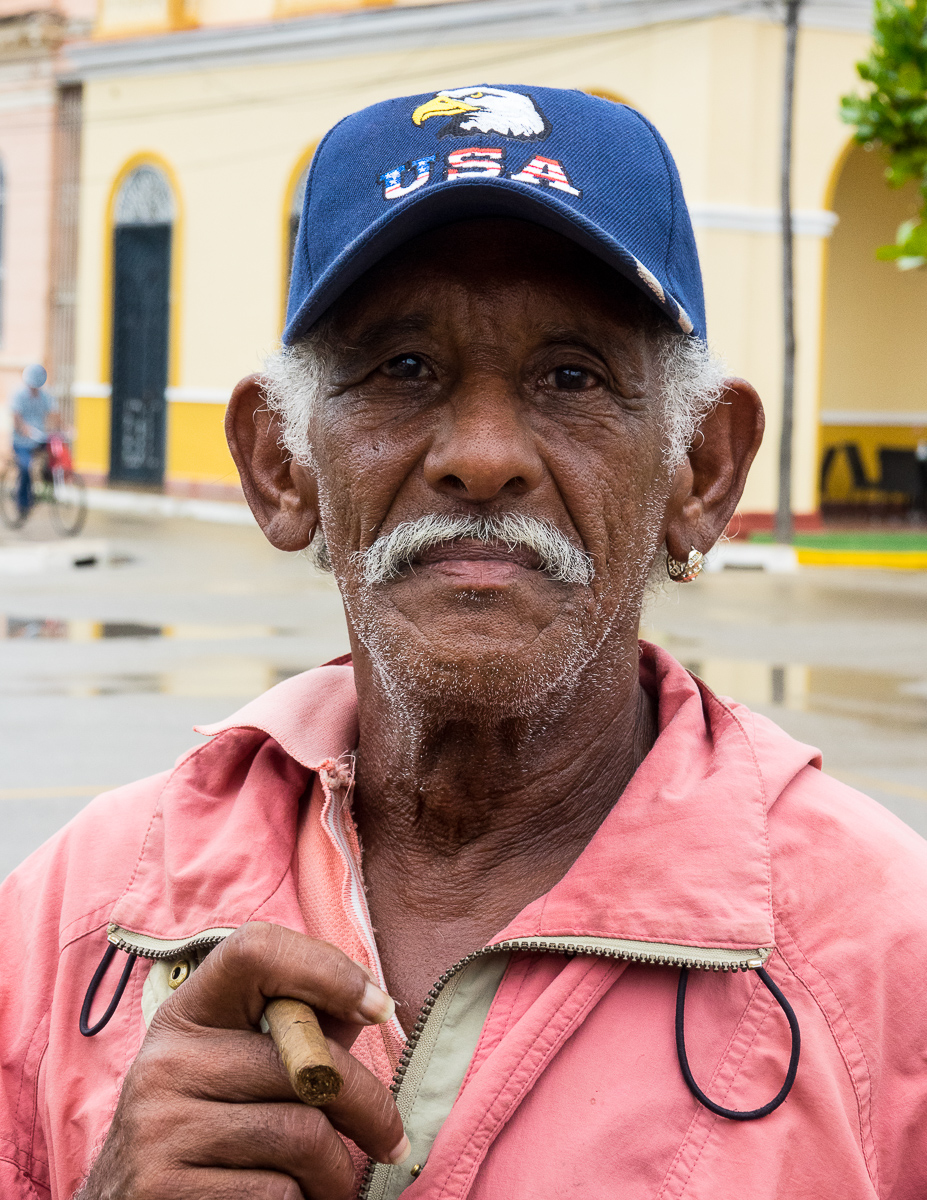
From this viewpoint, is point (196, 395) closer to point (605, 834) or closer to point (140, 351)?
point (140, 351)

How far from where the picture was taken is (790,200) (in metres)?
17.2

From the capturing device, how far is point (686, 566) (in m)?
2.11

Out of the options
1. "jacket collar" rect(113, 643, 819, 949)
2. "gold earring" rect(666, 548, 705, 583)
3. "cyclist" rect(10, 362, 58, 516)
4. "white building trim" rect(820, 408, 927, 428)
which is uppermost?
"white building trim" rect(820, 408, 927, 428)

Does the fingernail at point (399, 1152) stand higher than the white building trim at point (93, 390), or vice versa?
the white building trim at point (93, 390)

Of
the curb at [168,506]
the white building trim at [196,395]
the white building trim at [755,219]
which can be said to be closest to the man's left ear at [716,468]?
the white building trim at [755,219]

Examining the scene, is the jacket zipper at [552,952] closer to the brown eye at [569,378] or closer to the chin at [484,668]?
the chin at [484,668]

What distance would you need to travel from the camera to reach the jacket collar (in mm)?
1666

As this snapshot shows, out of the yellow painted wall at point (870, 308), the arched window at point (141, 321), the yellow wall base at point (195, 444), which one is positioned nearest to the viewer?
the yellow painted wall at point (870, 308)

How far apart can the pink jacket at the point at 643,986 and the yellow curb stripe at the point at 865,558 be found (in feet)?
49.0

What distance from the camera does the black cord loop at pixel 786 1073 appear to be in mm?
1563

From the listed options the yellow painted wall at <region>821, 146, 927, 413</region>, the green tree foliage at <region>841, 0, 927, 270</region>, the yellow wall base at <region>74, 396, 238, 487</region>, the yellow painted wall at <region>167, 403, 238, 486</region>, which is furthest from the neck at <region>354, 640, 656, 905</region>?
the yellow painted wall at <region>821, 146, 927, 413</region>

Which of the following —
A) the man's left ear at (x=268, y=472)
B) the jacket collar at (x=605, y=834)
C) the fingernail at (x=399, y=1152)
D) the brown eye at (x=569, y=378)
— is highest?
the brown eye at (x=569, y=378)

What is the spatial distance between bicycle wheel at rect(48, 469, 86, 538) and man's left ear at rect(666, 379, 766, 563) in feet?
53.3

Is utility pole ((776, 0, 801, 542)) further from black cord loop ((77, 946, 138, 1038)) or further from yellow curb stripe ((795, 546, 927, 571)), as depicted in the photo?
black cord loop ((77, 946, 138, 1038))
